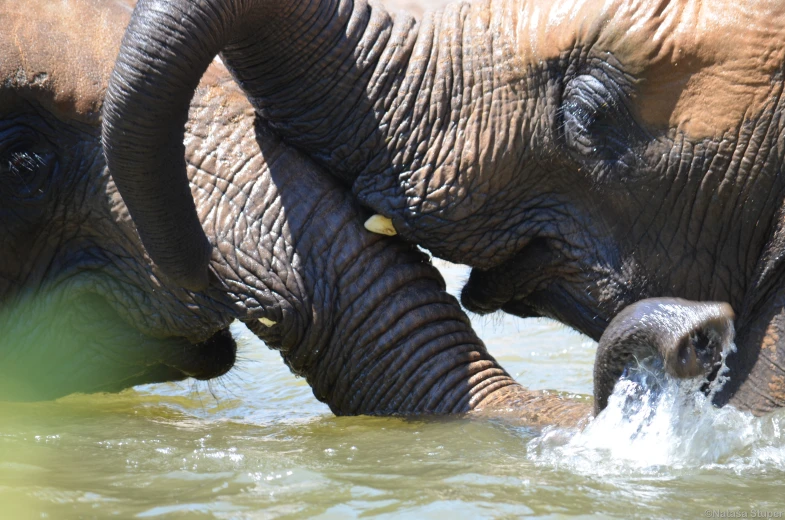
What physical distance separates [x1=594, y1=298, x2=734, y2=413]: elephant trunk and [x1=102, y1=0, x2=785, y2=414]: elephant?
330 mm

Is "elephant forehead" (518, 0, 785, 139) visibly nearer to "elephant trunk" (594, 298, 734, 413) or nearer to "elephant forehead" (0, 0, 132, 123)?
"elephant trunk" (594, 298, 734, 413)

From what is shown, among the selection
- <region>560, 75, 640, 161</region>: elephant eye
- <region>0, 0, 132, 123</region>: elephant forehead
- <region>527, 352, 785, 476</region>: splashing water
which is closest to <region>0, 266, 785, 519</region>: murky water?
<region>527, 352, 785, 476</region>: splashing water

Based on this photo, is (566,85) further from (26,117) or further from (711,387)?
(26,117)

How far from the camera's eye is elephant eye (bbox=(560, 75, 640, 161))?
195 inches

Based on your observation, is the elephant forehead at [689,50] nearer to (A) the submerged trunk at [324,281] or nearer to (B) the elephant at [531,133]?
(B) the elephant at [531,133]

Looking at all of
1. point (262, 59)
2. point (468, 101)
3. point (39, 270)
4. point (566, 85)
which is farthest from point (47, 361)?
point (566, 85)

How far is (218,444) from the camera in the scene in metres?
5.04

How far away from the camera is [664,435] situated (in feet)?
15.8

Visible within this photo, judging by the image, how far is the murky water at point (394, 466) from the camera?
4.02m

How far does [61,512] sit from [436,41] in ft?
8.20

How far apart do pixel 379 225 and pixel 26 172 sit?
1543mm

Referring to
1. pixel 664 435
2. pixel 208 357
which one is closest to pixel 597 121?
pixel 664 435

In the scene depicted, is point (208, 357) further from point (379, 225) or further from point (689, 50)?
point (689, 50)

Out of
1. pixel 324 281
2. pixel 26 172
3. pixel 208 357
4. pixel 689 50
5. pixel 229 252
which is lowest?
pixel 208 357
